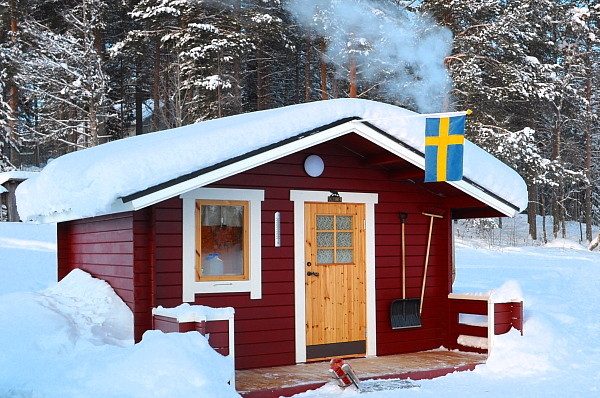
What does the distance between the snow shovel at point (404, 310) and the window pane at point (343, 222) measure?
2.55ft

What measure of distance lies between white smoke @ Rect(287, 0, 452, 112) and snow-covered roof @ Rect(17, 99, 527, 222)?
1518 centimetres

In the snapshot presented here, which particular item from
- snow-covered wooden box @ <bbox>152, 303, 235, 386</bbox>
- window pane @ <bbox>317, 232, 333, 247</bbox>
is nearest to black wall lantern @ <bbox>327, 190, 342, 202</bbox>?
window pane @ <bbox>317, 232, 333, 247</bbox>

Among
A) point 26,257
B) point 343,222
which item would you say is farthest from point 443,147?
point 26,257

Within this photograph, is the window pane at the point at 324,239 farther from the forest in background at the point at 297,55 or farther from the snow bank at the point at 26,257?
the forest in background at the point at 297,55

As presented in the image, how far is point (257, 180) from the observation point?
816 centimetres

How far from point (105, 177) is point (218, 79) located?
1551 centimetres

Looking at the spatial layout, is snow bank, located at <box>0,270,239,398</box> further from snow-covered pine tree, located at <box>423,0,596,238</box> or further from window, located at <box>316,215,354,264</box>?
snow-covered pine tree, located at <box>423,0,596,238</box>

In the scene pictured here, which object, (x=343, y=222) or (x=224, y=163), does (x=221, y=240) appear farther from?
(x=343, y=222)

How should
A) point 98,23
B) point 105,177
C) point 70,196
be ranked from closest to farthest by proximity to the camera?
point 105,177 < point 70,196 < point 98,23

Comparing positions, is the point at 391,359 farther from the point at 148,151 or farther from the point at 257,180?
the point at 148,151

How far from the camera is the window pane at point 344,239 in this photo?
28.7 ft

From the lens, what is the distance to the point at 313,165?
8.57 metres

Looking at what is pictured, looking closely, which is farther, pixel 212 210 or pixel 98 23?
pixel 98 23

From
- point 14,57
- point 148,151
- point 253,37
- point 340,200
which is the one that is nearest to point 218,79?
point 253,37
